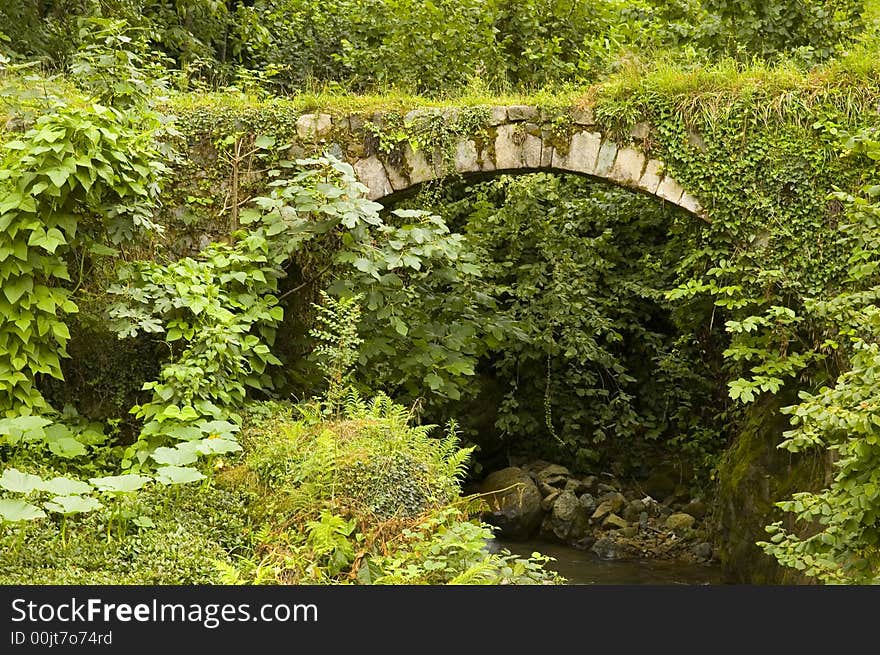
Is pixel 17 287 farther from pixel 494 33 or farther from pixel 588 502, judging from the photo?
→ pixel 588 502

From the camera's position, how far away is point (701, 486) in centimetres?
940

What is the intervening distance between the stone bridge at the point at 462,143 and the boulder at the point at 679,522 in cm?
338

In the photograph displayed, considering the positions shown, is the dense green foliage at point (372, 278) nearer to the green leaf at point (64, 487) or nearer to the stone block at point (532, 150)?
the green leaf at point (64, 487)

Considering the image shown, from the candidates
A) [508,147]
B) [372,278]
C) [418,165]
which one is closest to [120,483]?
[372,278]

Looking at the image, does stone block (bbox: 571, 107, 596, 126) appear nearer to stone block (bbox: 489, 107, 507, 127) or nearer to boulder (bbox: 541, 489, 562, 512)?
stone block (bbox: 489, 107, 507, 127)

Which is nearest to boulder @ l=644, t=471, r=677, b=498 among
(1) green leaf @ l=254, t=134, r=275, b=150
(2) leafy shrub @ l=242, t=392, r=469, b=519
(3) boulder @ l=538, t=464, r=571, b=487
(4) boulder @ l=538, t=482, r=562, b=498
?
(3) boulder @ l=538, t=464, r=571, b=487

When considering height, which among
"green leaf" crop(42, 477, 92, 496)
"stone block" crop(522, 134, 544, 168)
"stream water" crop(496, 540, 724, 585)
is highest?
"stone block" crop(522, 134, 544, 168)

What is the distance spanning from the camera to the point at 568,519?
29.0 feet

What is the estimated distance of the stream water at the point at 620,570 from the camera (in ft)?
25.1

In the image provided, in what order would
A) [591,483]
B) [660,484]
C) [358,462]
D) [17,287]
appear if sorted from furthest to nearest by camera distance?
1. [660,484]
2. [591,483]
3. [17,287]
4. [358,462]

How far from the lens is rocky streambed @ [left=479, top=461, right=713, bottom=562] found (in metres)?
8.47

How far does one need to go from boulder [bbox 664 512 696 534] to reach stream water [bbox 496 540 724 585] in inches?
21.6

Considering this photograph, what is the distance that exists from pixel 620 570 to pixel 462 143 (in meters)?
3.70

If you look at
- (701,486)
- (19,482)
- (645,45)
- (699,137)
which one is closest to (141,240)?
(19,482)
